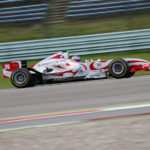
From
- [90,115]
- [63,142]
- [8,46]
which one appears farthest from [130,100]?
[8,46]

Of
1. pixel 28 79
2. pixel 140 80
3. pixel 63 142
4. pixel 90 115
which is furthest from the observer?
pixel 28 79

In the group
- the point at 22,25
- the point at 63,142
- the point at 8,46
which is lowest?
the point at 63,142

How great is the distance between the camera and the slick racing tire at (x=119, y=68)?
28.5 ft

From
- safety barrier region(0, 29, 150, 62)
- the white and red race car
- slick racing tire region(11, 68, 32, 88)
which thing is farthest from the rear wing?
safety barrier region(0, 29, 150, 62)

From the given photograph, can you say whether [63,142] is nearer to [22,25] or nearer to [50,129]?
[50,129]

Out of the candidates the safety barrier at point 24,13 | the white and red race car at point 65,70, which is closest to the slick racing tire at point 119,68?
the white and red race car at point 65,70

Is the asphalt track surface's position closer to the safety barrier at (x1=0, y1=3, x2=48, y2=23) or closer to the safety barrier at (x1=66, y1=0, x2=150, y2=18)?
the safety barrier at (x1=66, y1=0, x2=150, y2=18)

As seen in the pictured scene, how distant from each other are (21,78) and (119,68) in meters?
2.67

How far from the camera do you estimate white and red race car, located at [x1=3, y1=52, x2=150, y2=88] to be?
29.0 feet

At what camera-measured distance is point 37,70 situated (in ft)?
31.3

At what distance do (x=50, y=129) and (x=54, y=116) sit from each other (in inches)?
37.3

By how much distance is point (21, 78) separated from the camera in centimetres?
950

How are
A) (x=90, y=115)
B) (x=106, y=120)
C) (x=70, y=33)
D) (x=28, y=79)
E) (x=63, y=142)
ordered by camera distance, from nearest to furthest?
(x=63, y=142), (x=106, y=120), (x=90, y=115), (x=28, y=79), (x=70, y=33)

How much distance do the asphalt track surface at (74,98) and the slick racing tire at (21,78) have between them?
35.2 inches
